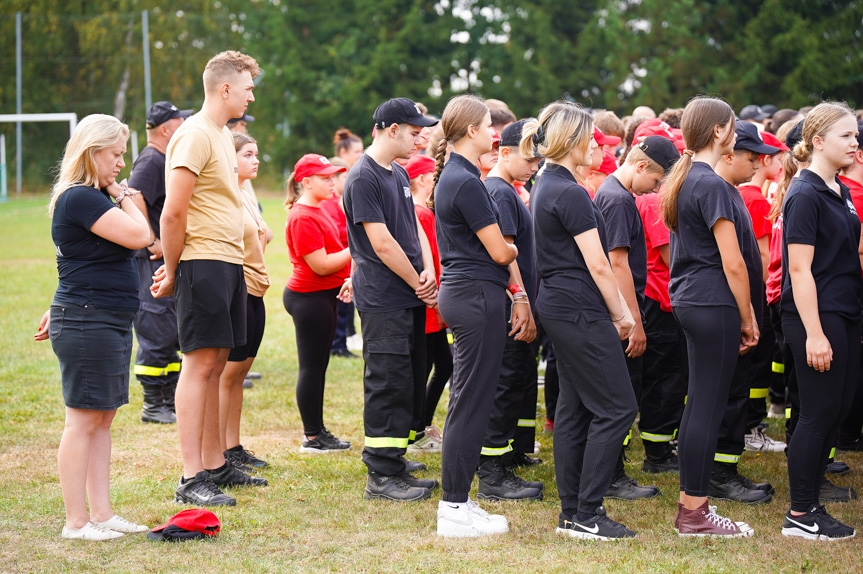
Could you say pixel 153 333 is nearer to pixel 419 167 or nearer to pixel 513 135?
pixel 419 167

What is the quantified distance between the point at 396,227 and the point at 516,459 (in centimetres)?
169

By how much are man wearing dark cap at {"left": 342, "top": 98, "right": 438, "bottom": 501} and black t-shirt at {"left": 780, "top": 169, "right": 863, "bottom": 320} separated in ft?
6.08

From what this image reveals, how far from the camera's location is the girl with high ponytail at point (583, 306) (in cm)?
402

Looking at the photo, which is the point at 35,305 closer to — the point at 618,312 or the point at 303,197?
the point at 303,197

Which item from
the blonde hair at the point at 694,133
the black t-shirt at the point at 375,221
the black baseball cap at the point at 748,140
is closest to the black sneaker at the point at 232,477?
the black t-shirt at the point at 375,221

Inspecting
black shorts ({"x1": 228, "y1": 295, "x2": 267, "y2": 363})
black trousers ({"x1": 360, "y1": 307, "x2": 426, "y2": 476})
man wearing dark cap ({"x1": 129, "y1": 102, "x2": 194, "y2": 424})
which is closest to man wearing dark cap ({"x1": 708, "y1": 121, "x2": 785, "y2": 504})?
black trousers ({"x1": 360, "y1": 307, "x2": 426, "y2": 476})

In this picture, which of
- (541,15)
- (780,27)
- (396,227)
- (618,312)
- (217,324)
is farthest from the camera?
(541,15)

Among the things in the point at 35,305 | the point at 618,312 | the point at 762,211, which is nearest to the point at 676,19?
the point at 35,305

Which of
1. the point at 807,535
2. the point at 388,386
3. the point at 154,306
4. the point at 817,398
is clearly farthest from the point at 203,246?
the point at 807,535

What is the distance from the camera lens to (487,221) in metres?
4.25

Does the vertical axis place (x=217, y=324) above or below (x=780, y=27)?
below

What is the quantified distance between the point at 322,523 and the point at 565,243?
187 centimetres

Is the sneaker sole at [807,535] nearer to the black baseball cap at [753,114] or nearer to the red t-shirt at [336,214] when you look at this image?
the red t-shirt at [336,214]

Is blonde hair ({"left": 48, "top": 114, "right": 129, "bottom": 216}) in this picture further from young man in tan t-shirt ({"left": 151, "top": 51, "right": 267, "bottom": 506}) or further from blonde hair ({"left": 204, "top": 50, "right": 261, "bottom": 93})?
blonde hair ({"left": 204, "top": 50, "right": 261, "bottom": 93})
